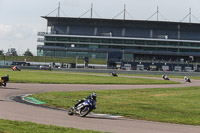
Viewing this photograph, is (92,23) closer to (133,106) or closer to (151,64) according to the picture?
(151,64)

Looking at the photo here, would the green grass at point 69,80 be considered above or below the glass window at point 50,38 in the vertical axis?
below

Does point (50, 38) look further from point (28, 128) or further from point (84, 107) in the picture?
point (28, 128)

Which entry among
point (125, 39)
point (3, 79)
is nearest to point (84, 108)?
point (3, 79)

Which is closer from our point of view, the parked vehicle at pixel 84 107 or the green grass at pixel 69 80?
the parked vehicle at pixel 84 107

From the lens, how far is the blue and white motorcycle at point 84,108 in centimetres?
1733

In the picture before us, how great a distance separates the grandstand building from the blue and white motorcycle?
11108 cm

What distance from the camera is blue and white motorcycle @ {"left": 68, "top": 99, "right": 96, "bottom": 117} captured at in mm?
17328

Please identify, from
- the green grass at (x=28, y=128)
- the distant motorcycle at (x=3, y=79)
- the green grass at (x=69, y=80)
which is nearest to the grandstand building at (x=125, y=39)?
the green grass at (x=69, y=80)

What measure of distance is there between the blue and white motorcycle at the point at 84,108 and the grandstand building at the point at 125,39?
111m

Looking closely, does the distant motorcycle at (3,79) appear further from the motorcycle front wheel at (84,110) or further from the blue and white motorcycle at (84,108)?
the motorcycle front wheel at (84,110)

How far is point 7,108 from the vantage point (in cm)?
1872

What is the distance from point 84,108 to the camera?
17.5m

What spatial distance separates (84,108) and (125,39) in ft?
381

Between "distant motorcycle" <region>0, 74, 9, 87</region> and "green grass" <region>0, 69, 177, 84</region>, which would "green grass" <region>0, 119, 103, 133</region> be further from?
"green grass" <region>0, 69, 177, 84</region>
